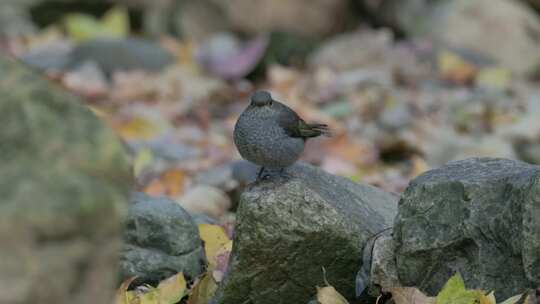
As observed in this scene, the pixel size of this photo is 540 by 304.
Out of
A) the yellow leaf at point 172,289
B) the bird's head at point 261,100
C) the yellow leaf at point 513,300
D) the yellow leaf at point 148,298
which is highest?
the yellow leaf at point 513,300

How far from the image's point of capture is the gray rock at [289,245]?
2754 mm

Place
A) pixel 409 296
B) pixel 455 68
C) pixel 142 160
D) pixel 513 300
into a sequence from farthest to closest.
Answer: pixel 455 68 → pixel 142 160 → pixel 409 296 → pixel 513 300

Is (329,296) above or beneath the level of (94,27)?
above

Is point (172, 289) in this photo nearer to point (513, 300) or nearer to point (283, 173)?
point (283, 173)

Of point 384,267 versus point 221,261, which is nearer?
point 384,267

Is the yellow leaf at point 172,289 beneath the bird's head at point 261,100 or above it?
beneath

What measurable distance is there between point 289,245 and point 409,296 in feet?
1.24

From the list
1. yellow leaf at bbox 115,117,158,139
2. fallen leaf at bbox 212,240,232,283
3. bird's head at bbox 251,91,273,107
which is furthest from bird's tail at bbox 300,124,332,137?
yellow leaf at bbox 115,117,158,139

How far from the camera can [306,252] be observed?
2.78 metres

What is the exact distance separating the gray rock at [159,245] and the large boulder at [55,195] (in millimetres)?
1408

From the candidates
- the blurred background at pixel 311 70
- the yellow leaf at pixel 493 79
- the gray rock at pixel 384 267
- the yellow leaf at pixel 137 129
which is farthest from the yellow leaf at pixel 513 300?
the yellow leaf at pixel 493 79

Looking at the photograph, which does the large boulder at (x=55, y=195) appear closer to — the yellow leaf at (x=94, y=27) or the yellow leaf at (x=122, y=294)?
the yellow leaf at (x=122, y=294)

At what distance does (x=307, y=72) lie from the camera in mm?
9211

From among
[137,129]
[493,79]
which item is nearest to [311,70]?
[493,79]
